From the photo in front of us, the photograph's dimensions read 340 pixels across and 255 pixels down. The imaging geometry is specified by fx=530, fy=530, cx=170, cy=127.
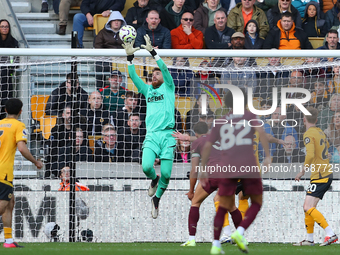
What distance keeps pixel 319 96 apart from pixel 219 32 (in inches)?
101

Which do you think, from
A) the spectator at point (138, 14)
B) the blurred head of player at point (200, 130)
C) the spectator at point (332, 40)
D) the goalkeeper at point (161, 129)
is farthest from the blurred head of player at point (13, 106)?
the spectator at point (332, 40)

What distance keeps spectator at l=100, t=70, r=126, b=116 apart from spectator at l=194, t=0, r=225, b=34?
275cm

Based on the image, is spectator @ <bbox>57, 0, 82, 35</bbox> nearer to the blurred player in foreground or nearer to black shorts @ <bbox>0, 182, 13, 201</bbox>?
black shorts @ <bbox>0, 182, 13, 201</bbox>

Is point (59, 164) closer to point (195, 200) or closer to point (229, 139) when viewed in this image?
point (195, 200)

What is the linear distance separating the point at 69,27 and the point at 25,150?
5743mm

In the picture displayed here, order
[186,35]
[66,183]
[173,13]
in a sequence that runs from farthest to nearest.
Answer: [173,13] → [186,35] → [66,183]

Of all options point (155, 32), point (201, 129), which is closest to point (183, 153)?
point (201, 129)

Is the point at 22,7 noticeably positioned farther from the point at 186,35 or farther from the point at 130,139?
the point at 130,139

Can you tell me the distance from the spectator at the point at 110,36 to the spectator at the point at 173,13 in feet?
3.24

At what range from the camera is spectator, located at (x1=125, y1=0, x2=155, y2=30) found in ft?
36.3

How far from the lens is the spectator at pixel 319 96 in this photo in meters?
9.02

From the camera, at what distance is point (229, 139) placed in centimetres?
573

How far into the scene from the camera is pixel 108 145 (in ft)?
29.3

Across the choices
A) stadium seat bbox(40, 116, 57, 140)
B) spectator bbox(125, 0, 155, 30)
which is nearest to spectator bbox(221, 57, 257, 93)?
spectator bbox(125, 0, 155, 30)
